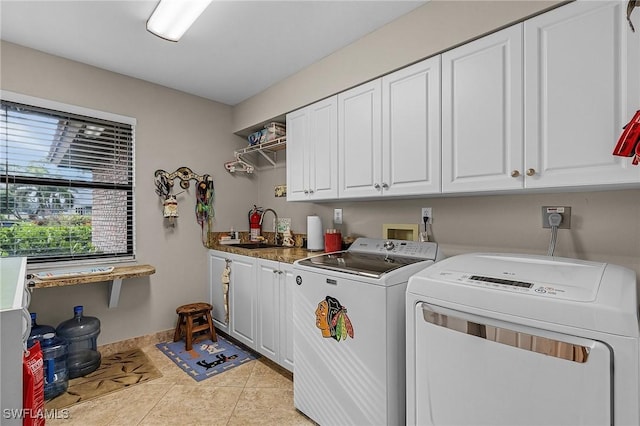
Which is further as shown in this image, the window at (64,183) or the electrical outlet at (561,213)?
the window at (64,183)

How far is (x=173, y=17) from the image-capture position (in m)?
1.87

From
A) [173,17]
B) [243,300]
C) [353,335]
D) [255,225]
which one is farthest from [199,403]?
[173,17]

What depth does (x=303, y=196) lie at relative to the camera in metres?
2.67

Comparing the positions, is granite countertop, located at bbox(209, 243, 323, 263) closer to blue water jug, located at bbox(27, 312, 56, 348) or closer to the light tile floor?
the light tile floor

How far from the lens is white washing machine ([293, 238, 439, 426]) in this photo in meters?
1.52

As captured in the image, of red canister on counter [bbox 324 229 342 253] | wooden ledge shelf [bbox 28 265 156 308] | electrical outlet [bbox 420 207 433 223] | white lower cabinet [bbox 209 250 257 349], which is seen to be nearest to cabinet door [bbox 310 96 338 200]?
red canister on counter [bbox 324 229 342 253]

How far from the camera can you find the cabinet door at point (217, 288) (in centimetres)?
307

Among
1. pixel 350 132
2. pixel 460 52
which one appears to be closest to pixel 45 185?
pixel 350 132

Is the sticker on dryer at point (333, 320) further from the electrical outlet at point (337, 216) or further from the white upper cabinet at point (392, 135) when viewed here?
the electrical outlet at point (337, 216)

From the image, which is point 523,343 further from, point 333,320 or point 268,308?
point 268,308

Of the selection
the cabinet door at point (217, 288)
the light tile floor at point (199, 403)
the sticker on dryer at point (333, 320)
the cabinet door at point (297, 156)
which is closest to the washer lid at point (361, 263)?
the sticker on dryer at point (333, 320)

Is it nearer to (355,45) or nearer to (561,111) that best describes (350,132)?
(355,45)

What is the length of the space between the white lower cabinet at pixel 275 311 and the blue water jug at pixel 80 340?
51.4 inches

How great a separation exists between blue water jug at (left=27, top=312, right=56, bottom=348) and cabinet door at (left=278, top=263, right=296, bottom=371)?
166cm
